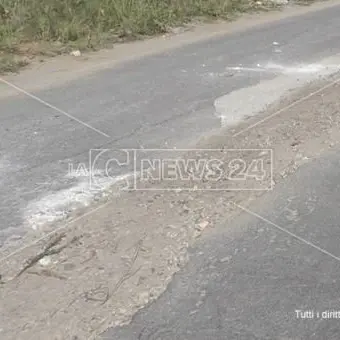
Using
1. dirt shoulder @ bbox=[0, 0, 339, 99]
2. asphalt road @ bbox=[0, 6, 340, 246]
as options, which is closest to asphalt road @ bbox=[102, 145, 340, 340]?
asphalt road @ bbox=[0, 6, 340, 246]

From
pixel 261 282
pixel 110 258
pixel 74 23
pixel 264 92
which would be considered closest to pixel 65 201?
pixel 110 258

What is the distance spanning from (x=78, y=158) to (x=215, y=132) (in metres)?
1.36

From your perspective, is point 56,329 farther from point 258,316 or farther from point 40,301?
point 258,316

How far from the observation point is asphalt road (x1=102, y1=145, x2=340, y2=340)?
296cm

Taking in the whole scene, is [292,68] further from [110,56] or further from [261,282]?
[261,282]

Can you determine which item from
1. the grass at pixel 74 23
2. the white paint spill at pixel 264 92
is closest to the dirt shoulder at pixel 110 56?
the grass at pixel 74 23

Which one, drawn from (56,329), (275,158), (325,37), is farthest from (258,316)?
(325,37)

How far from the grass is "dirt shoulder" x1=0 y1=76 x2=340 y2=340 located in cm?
420

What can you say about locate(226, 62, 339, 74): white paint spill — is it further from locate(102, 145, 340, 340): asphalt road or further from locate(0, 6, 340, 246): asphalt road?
locate(102, 145, 340, 340): asphalt road

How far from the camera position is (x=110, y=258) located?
3504 mm

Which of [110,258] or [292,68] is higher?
[110,258]

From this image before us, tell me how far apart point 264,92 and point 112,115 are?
6.22 ft

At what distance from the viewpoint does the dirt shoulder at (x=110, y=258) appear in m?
3.00

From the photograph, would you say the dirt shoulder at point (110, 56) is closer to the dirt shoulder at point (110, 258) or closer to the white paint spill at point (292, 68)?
the white paint spill at point (292, 68)
